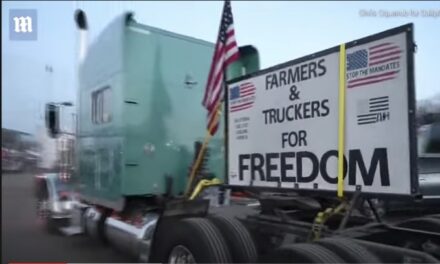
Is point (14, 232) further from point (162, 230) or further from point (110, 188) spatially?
point (110, 188)

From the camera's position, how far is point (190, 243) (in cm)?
408

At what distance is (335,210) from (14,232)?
236 centimetres

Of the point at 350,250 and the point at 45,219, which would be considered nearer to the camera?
the point at 350,250

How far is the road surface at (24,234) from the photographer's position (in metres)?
3.31

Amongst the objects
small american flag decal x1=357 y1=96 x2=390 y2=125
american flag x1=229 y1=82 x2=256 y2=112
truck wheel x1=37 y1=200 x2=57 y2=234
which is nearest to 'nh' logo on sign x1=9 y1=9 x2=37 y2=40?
truck wheel x1=37 y1=200 x2=57 y2=234

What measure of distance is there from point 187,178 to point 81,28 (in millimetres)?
2259

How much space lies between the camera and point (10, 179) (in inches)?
130

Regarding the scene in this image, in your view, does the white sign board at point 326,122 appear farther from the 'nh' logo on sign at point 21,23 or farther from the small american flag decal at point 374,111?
the 'nh' logo on sign at point 21,23

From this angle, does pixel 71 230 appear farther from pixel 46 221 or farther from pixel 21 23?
pixel 21 23

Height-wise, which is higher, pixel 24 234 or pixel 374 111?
pixel 374 111

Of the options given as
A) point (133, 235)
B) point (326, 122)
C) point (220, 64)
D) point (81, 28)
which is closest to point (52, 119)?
point (81, 28)

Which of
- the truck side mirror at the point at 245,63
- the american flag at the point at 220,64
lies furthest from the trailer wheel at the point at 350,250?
the truck side mirror at the point at 245,63

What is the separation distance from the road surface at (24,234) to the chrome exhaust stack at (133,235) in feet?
1.24

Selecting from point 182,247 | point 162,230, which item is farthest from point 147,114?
point 182,247
